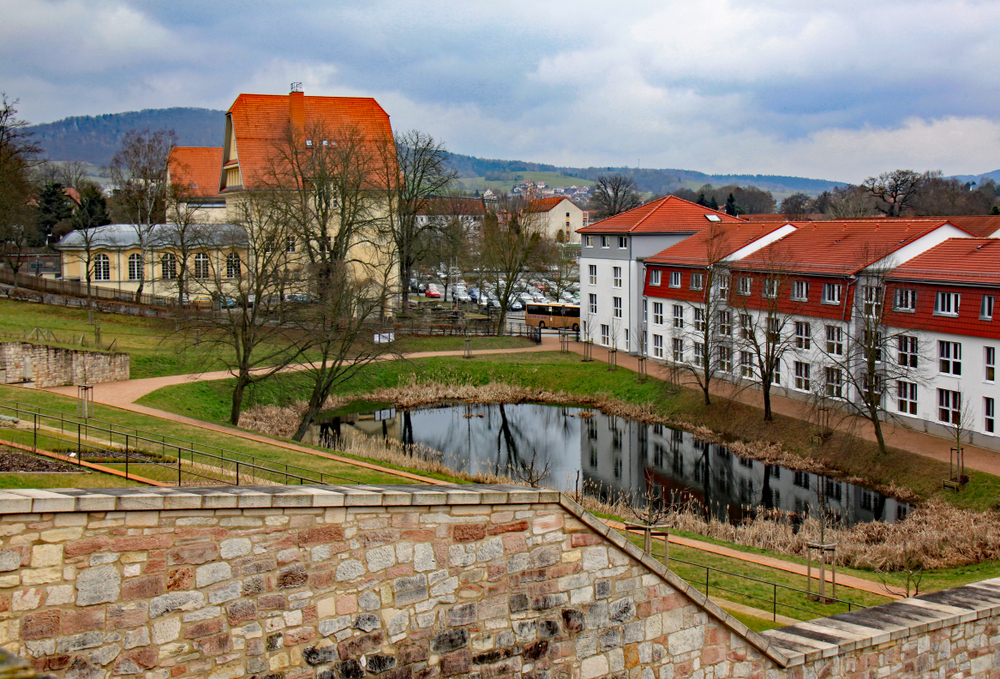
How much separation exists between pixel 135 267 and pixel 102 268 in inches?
71.0

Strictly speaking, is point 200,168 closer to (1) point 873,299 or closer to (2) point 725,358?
(2) point 725,358

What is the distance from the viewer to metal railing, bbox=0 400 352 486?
1598 centimetres

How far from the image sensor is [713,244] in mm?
39281

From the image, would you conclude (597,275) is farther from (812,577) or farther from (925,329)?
(812,577)

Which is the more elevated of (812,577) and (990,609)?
(990,609)

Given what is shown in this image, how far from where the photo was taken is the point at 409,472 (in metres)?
22.1

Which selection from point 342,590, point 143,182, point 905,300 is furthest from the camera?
point 143,182

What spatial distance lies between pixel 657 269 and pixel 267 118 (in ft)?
92.2

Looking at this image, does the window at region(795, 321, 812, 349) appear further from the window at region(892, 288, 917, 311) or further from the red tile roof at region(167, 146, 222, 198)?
the red tile roof at region(167, 146, 222, 198)

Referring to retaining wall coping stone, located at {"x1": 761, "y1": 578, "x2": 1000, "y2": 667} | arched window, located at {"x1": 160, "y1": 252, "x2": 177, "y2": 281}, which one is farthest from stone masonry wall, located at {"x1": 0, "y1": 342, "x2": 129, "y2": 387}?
retaining wall coping stone, located at {"x1": 761, "y1": 578, "x2": 1000, "y2": 667}

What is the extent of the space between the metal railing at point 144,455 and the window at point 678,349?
24.5m

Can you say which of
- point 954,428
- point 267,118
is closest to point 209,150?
point 267,118

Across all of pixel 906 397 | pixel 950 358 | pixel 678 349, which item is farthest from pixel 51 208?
pixel 950 358

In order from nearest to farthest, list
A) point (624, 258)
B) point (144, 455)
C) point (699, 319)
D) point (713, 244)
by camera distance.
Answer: point (144, 455) → point (699, 319) → point (713, 244) → point (624, 258)
